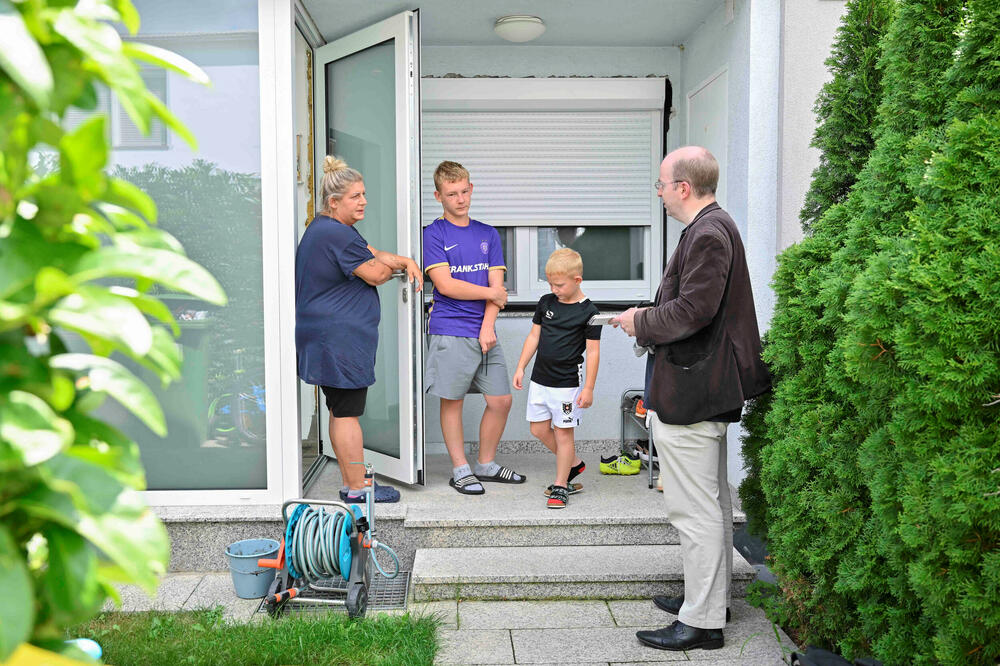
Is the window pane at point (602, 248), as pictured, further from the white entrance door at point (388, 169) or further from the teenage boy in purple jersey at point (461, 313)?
the white entrance door at point (388, 169)

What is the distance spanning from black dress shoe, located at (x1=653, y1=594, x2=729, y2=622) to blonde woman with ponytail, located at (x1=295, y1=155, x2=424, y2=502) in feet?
4.49

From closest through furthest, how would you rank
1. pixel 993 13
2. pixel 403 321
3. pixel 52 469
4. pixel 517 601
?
pixel 52 469 < pixel 993 13 < pixel 517 601 < pixel 403 321

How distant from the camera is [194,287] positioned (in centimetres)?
59

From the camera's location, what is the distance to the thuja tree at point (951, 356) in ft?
6.14

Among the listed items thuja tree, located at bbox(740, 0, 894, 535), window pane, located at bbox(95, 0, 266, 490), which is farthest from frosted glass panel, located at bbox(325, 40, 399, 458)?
thuja tree, located at bbox(740, 0, 894, 535)

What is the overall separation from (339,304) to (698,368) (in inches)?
69.6

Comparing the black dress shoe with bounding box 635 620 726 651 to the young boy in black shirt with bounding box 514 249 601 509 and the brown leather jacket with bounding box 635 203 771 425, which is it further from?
the young boy in black shirt with bounding box 514 249 601 509

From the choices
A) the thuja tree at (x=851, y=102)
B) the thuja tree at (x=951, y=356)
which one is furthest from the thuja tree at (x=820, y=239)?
the thuja tree at (x=951, y=356)

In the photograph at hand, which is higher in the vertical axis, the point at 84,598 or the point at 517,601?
the point at 84,598

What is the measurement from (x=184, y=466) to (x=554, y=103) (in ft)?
10.4

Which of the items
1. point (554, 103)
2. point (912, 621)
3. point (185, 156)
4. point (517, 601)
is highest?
Result: point (554, 103)

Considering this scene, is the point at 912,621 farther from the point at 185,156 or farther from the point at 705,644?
the point at 185,156

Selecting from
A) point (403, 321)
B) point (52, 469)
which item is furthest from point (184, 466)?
point (52, 469)

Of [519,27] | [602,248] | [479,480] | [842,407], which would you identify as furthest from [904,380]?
[602,248]
